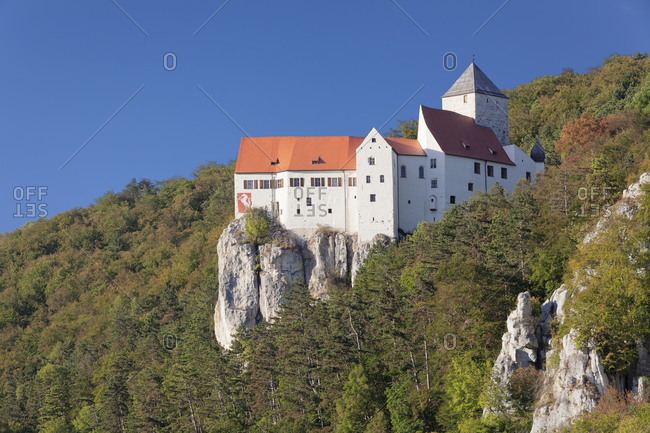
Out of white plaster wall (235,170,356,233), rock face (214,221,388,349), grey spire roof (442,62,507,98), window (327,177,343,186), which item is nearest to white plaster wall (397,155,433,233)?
rock face (214,221,388,349)

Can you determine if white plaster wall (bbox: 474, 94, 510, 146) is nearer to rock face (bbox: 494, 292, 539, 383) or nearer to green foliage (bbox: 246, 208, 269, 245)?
green foliage (bbox: 246, 208, 269, 245)

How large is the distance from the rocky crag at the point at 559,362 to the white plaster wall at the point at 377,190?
21617 millimetres

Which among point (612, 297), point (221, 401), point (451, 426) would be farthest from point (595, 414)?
point (221, 401)

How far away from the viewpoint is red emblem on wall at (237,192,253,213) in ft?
226

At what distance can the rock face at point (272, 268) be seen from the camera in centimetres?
6662

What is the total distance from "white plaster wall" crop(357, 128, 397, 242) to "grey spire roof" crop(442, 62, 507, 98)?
1277 centimetres

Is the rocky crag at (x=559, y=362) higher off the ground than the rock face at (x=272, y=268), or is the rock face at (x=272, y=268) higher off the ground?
the rock face at (x=272, y=268)

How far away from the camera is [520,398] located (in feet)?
134

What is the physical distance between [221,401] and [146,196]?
260ft

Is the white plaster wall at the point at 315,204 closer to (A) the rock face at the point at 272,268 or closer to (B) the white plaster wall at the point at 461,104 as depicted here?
(A) the rock face at the point at 272,268

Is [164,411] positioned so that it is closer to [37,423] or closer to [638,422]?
[37,423]

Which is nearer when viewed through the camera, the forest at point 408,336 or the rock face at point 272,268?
the forest at point 408,336

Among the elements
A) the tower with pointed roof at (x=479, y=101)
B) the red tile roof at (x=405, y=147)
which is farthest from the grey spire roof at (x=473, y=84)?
the red tile roof at (x=405, y=147)

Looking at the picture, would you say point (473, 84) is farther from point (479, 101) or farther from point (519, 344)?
point (519, 344)
